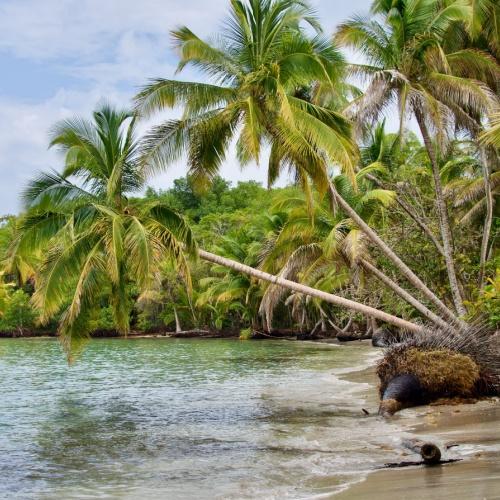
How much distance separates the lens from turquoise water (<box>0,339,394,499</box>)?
28.9 feet

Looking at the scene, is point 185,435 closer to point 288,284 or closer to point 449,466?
point 288,284

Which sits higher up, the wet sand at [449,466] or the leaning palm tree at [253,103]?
the leaning palm tree at [253,103]

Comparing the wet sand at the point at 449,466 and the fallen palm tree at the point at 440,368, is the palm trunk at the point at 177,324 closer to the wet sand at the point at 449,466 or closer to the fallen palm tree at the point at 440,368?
the fallen palm tree at the point at 440,368

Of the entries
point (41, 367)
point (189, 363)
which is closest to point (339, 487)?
point (189, 363)

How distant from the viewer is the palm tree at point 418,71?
58.3 feet

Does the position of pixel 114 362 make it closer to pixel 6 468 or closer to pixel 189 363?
pixel 189 363

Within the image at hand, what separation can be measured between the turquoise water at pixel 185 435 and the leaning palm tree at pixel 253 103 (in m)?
5.27

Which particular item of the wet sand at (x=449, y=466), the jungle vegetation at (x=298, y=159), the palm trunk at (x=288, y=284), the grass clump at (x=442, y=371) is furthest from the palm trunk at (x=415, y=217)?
the wet sand at (x=449, y=466)

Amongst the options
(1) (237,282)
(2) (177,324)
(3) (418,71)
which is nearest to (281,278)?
(3) (418,71)

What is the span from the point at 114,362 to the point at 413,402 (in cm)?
2125

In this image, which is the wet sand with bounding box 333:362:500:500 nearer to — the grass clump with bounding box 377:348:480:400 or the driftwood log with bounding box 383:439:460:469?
the driftwood log with bounding box 383:439:460:469

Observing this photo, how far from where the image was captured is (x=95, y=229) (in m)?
13.8

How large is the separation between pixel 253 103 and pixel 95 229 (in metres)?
4.24

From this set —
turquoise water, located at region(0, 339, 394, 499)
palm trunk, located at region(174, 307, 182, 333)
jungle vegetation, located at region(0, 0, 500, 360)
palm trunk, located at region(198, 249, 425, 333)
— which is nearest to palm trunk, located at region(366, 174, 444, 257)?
jungle vegetation, located at region(0, 0, 500, 360)
